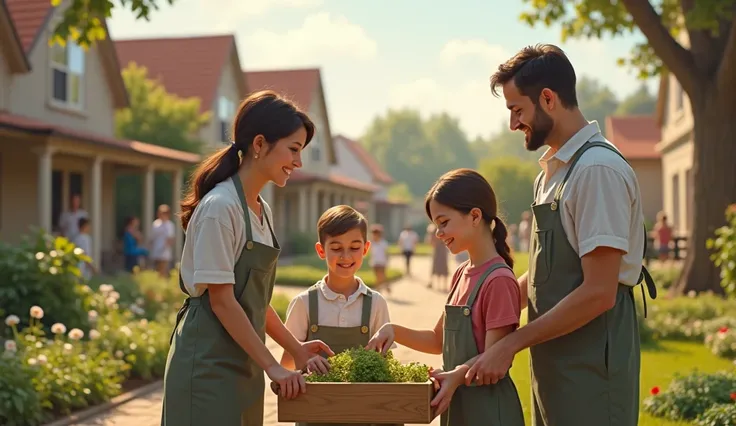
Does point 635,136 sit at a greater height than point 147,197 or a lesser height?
greater

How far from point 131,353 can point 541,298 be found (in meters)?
7.56

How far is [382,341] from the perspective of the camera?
4090 mm

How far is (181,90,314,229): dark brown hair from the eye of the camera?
3701 mm

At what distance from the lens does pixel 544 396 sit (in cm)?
357

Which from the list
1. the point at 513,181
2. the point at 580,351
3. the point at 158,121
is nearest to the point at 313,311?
the point at 580,351

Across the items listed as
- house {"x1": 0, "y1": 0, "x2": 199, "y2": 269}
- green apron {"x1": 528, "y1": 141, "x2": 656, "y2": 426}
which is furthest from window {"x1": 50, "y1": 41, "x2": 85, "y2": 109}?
green apron {"x1": 528, "y1": 141, "x2": 656, "y2": 426}

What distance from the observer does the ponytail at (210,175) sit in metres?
3.69

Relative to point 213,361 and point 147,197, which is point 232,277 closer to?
point 213,361

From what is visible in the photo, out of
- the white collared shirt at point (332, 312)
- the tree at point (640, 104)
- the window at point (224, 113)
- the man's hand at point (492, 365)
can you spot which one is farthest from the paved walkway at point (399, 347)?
Answer: the tree at point (640, 104)

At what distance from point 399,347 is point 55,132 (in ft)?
34.7

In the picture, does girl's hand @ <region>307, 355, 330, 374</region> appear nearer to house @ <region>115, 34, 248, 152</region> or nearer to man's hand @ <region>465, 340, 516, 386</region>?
man's hand @ <region>465, 340, 516, 386</region>

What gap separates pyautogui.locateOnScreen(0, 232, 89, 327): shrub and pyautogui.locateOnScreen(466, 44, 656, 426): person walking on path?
822 centimetres

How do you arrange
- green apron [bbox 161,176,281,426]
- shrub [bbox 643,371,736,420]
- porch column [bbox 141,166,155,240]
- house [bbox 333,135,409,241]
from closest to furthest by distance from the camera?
green apron [bbox 161,176,281,426] < shrub [bbox 643,371,736,420] < porch column [bbox 141,166,155,240] < house [bbox 333,135,409,241]

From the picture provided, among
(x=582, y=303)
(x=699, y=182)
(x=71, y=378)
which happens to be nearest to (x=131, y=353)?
(x=71, y=378)
